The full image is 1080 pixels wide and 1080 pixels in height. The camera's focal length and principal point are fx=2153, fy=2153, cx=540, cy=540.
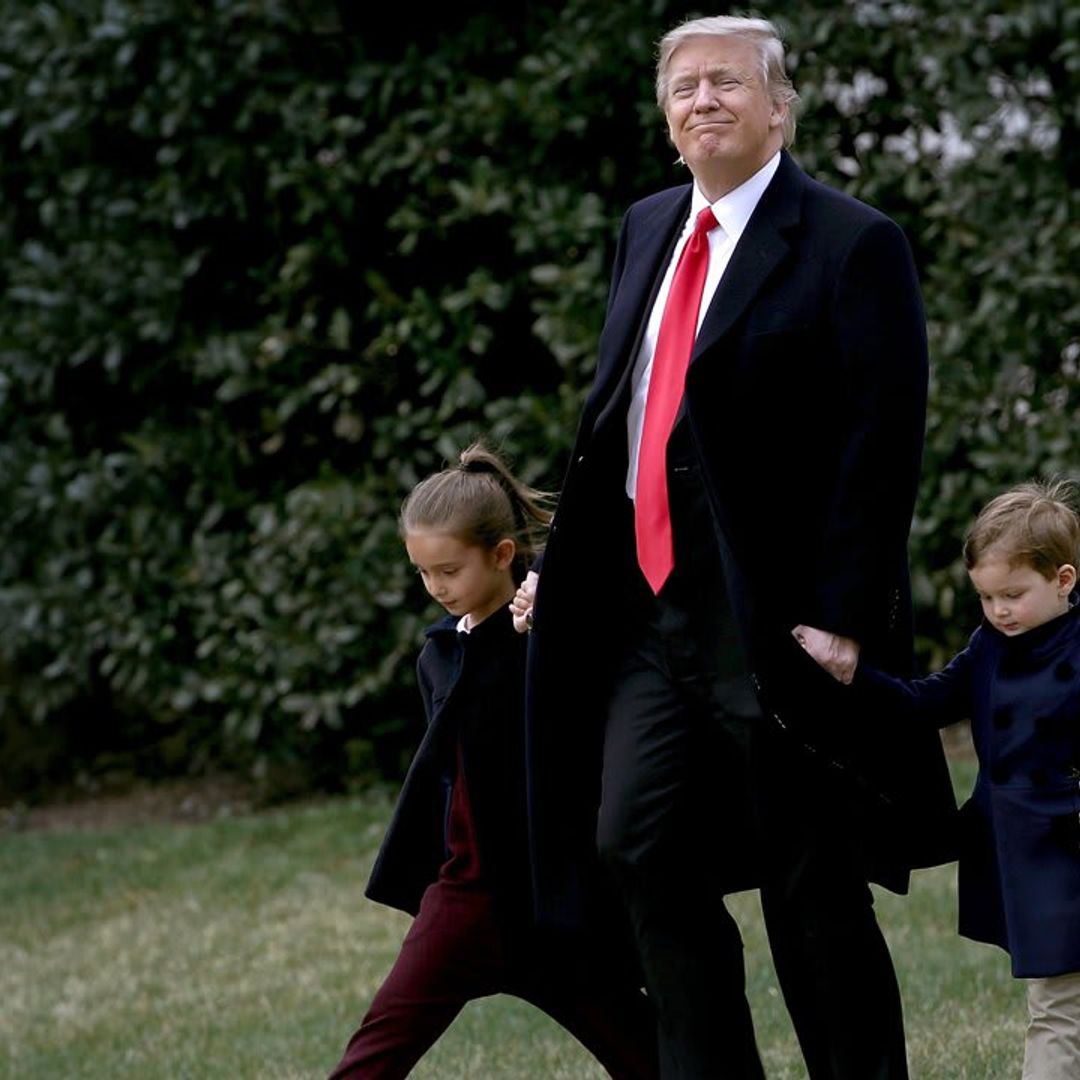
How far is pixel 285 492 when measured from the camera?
27.8ft

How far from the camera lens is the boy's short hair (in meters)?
3.69

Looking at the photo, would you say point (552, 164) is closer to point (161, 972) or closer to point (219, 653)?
point (219, 653)

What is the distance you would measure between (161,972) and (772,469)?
3.61 metres

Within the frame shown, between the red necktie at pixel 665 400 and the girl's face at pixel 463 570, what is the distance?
428 millimetres

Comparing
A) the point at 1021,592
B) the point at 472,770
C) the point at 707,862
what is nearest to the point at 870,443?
the point at 1021,592

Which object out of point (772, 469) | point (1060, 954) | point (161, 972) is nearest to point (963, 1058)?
point (1060, 954)

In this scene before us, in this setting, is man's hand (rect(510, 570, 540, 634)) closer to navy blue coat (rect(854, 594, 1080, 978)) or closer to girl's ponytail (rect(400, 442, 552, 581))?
girl's ponytail (rect(400, 442, 552, 581))

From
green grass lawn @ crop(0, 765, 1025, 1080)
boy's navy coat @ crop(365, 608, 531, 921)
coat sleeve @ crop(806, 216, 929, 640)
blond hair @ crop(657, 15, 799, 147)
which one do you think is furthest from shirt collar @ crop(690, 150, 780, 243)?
green grass lawn @ crop(0, 765, 1025, 1080)

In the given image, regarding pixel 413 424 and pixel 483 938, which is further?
pixel 413 424

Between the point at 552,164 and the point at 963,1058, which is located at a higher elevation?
the point at 552,164

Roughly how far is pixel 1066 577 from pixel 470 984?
131 centimetres

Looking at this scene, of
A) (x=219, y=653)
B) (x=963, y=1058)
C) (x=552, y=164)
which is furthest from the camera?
(x=219, y=653)

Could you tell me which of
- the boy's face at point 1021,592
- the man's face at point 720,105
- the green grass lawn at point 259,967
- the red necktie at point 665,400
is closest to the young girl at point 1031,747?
the boy's face at point 1021,592

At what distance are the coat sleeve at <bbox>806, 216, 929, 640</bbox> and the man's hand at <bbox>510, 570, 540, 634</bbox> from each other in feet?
1.85
